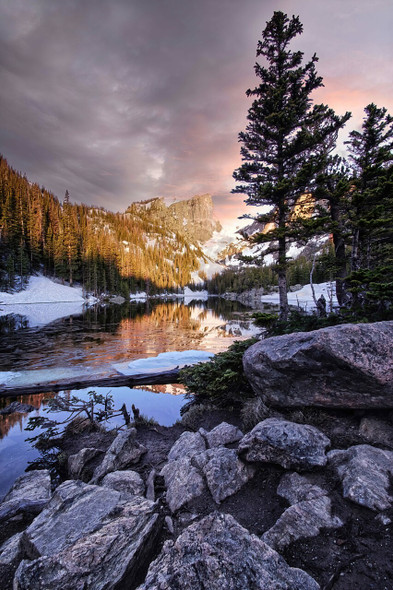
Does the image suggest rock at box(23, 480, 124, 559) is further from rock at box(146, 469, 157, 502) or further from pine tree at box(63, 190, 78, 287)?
pine tree at box(63, 190, 78, 287)

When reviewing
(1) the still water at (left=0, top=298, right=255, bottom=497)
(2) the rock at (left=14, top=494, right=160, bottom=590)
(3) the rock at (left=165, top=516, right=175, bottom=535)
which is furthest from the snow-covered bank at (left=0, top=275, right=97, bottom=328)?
(3) the rock at (left=165, top=516, right=175, bottom=535)

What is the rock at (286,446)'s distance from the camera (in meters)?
3.81

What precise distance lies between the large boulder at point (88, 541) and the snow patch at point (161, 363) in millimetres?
8567

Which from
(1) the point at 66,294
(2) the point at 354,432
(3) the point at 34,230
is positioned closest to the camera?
(2) the point at 354,432

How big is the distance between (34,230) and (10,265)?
2180 centimetres

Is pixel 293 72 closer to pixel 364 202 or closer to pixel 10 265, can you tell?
pixel 364 202

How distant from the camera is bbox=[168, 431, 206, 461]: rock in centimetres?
538

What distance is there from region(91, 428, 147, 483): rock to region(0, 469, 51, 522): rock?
947mm

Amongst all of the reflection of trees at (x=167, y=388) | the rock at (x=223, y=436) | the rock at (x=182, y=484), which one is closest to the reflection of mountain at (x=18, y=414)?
the reflection of trees at (x=167, y=388)

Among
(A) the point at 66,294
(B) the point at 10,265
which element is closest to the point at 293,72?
(B) the point at 10,265

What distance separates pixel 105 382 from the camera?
1135cm

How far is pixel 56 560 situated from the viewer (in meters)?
2.68

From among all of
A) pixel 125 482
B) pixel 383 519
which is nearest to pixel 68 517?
pixel 125 482

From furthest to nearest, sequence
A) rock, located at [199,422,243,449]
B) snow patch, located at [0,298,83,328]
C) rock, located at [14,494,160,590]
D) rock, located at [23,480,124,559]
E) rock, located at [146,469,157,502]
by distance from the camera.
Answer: snow patch, located at [0,298,83,328] < rock, located at [199,422,243,449] < rock, located at [146,469,157,502] < rock, located at [23,480,124,559] < rock, located at [14,494,160,590]
